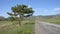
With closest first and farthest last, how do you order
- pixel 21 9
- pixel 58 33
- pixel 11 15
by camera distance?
pixel 58 33
pixel 21 9
pixel 11 15

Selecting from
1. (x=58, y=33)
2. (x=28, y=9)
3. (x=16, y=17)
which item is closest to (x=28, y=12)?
(x=28, y=9)

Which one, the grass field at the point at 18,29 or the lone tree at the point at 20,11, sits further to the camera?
the lone tree at the point at 20,11

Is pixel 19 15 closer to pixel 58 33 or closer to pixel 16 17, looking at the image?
pixel 16 17

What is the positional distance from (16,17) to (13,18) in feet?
3.30

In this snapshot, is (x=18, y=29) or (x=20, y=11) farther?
(x=20, y=11)

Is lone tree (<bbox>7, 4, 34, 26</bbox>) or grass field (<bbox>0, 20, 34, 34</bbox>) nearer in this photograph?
grass field (<bbox>0, 20, 34, 34</bbox>)

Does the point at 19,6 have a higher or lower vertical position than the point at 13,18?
higher

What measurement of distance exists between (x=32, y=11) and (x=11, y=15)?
605 centimetres

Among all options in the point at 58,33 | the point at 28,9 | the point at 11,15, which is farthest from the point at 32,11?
the point at 58,33

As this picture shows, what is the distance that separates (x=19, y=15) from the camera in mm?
47031

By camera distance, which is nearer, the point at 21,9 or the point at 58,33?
the point at 58,33

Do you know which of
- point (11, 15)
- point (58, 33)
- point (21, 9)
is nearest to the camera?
point (58, 33)

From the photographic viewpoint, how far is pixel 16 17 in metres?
48.4

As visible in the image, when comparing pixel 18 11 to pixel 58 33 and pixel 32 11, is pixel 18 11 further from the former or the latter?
pixel 58 33
